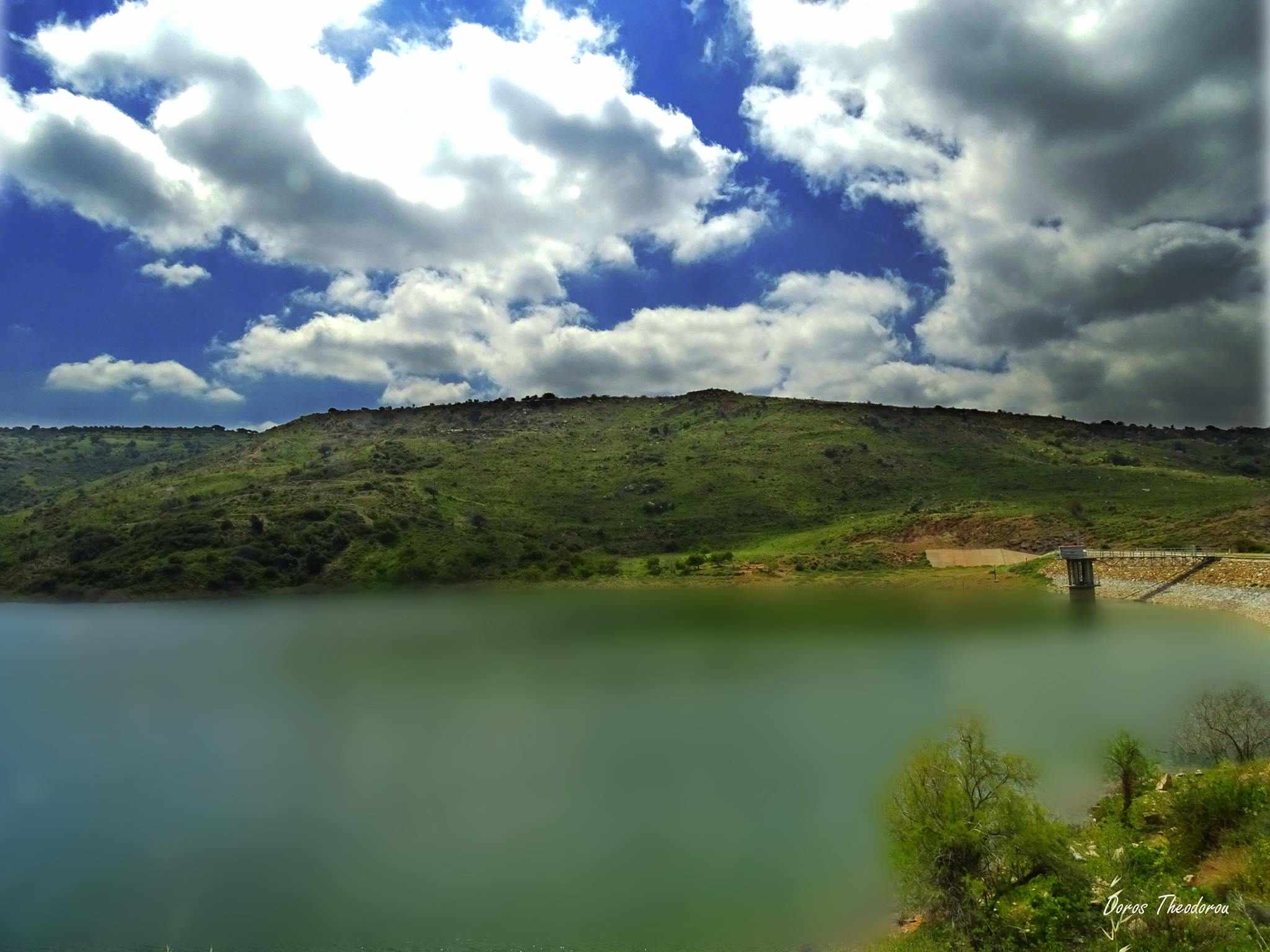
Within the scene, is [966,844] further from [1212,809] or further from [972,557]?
[972,557]

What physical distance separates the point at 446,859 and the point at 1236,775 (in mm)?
18513

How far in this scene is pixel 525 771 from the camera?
26.9m

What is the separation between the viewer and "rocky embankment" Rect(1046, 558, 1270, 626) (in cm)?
5741

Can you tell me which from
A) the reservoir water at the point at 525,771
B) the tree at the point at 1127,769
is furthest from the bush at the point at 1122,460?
the tree at the point at 1127,769

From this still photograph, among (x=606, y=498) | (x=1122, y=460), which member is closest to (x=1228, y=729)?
(x=606, y=498)

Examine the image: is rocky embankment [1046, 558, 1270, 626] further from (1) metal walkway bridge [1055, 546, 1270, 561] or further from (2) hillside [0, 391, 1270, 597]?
(2) hillside [0, 391, 1270, 597]

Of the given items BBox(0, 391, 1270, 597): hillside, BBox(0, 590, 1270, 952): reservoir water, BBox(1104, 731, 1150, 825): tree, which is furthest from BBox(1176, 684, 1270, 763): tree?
BBox(0, 391, 1270, 597): hillside

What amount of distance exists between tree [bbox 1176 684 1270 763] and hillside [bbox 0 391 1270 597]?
66.2m

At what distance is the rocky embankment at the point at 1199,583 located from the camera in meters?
57.4

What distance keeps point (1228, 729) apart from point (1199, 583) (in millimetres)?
52281

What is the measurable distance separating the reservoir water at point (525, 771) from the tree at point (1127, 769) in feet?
5.98

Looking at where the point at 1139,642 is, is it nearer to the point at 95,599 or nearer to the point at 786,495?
the point at 786,495

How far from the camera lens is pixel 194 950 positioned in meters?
15.9

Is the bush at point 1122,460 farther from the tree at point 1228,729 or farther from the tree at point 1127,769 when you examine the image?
the tree at point 1127,769
